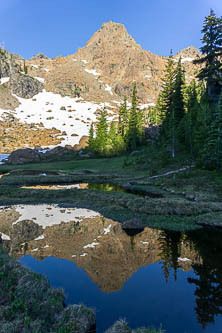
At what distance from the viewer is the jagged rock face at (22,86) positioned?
174250mm

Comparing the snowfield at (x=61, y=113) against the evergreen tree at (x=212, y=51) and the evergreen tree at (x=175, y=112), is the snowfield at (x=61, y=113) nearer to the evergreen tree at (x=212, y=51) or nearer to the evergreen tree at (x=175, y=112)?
the evergreen tree at (x=175, y=112)

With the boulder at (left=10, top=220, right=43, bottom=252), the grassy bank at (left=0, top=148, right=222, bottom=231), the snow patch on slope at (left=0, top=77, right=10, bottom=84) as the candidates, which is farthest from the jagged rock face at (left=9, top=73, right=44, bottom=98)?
the boulder at (left=10, top=220, right=43, bottom=252)

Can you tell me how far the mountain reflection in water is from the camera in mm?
9008

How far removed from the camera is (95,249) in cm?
1459

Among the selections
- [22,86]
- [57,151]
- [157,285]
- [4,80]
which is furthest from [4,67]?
[157,285]

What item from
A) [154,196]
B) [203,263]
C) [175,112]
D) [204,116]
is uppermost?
[175,112]

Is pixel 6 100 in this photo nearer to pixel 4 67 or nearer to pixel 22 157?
pixel 4 67

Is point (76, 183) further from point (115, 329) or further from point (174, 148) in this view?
point (115, 329)

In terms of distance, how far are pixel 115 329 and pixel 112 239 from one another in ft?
30.2

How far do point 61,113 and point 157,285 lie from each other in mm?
161853

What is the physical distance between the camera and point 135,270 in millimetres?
12453

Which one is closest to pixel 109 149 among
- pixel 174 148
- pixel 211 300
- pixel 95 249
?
pixel 174 148

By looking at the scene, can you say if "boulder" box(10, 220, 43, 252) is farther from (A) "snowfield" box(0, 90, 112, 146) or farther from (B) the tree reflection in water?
(A) "snowfield" box(0, 90, 112, 146)

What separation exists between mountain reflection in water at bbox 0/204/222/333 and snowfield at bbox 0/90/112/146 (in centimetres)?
9576
